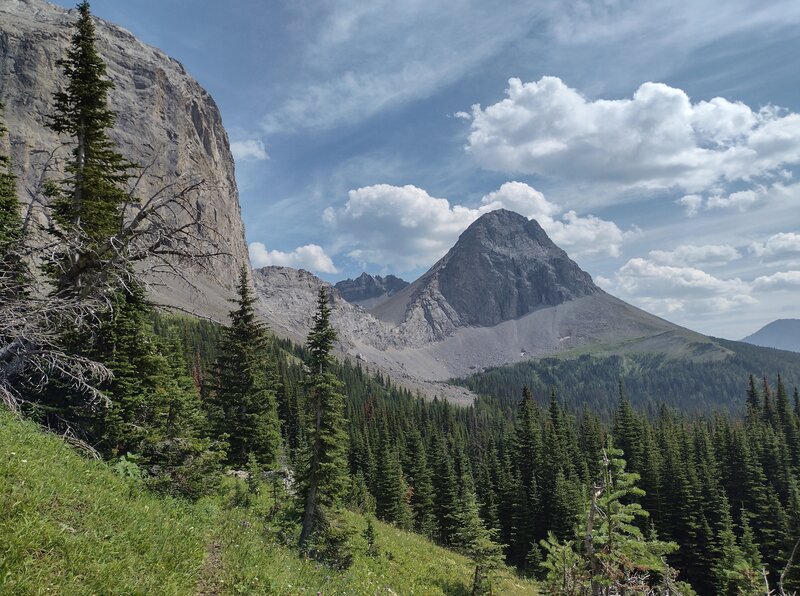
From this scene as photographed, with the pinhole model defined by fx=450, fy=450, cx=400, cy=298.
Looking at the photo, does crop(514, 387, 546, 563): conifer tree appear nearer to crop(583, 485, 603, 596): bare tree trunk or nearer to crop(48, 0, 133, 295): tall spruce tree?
crop(583, 485, 603, 596): bare tree trunk

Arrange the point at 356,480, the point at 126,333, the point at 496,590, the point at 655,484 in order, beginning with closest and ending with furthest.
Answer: the point at 126,333, the point at 496,590, the point at 655,484, the point at 356,480

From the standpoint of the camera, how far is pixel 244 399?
2945 cm

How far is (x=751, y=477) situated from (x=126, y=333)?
67.6 meters

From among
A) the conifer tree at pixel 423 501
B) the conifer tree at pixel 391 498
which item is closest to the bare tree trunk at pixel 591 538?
the conifer tree at pixel 391 498

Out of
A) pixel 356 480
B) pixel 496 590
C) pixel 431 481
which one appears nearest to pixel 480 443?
pixel 431 481

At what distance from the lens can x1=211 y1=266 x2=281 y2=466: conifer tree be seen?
29.3 meters

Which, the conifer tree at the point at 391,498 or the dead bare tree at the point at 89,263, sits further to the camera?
the conifer tree at the point at 391,498

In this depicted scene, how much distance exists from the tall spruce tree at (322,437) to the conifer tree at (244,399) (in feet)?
22.3

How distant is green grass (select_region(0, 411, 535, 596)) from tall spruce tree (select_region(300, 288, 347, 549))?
12833 millimetres

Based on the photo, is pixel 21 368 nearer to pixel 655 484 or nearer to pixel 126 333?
pixel 126 333

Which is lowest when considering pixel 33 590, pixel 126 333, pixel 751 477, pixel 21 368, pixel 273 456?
pixel 751 477

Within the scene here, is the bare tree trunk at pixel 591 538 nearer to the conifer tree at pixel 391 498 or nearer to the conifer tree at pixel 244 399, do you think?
the conifer tree at pixel 244 399

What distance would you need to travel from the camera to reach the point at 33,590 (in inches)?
178

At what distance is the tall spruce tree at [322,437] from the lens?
22.9 metres
